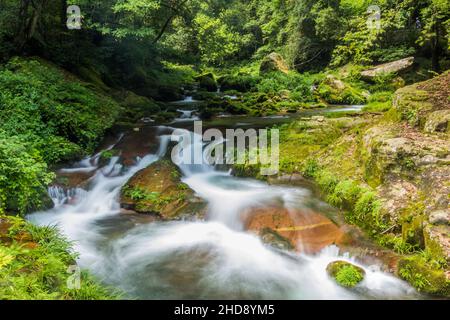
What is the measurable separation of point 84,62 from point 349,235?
530 inches

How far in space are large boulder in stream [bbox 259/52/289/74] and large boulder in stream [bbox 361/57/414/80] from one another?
6.88 metres

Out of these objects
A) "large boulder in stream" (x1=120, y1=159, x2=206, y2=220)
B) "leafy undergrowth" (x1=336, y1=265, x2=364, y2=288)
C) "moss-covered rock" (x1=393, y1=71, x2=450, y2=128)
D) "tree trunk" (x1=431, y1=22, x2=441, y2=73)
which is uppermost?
"tree trunk" (x1=431, y1=22, x2=441, y2=73)

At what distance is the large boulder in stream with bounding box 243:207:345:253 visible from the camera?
5.91 m

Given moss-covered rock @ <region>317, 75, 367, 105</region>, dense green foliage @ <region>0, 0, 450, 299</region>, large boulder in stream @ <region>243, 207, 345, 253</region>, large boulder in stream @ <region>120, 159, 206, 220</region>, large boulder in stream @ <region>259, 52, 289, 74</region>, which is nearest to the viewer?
dense green foliage @ <region>0, 0, 450, 299</region>

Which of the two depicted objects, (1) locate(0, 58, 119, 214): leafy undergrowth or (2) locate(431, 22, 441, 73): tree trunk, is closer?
(1) locate(0, 58, 119, 214): leafy undergrowth

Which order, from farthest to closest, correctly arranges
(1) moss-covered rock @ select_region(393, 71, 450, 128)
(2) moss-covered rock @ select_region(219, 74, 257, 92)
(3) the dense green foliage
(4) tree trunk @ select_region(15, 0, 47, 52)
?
(2) moss-covered rock @ select_region(219, 74, 257, 92) < (4) tree trunk @ select_region(15, 0, 47, 52) < (1) moss-covered rock @ select_region(393, 71, 450, 128) < (3) the dense green foliage

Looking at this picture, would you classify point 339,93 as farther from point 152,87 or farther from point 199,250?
point 199,250

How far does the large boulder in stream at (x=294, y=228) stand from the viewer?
233 inches

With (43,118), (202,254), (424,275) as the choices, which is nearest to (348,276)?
(424,275)

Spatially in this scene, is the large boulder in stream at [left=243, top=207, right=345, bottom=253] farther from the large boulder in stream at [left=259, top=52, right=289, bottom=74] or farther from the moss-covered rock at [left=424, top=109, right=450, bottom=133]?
the large boulder in stream at [left=259, top=52, right=289, bottom=74]

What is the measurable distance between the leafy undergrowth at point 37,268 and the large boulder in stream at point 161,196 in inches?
90.4

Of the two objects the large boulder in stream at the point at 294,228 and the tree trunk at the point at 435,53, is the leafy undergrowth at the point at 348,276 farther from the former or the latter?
the tree trunk at the point at 435,53

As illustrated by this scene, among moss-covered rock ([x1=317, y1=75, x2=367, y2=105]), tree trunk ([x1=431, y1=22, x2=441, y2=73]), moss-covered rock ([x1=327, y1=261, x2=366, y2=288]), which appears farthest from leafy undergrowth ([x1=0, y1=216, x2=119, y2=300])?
tree trunk ([x1=431, y1=22, x2=441, y2=73])

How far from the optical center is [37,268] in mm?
4102
